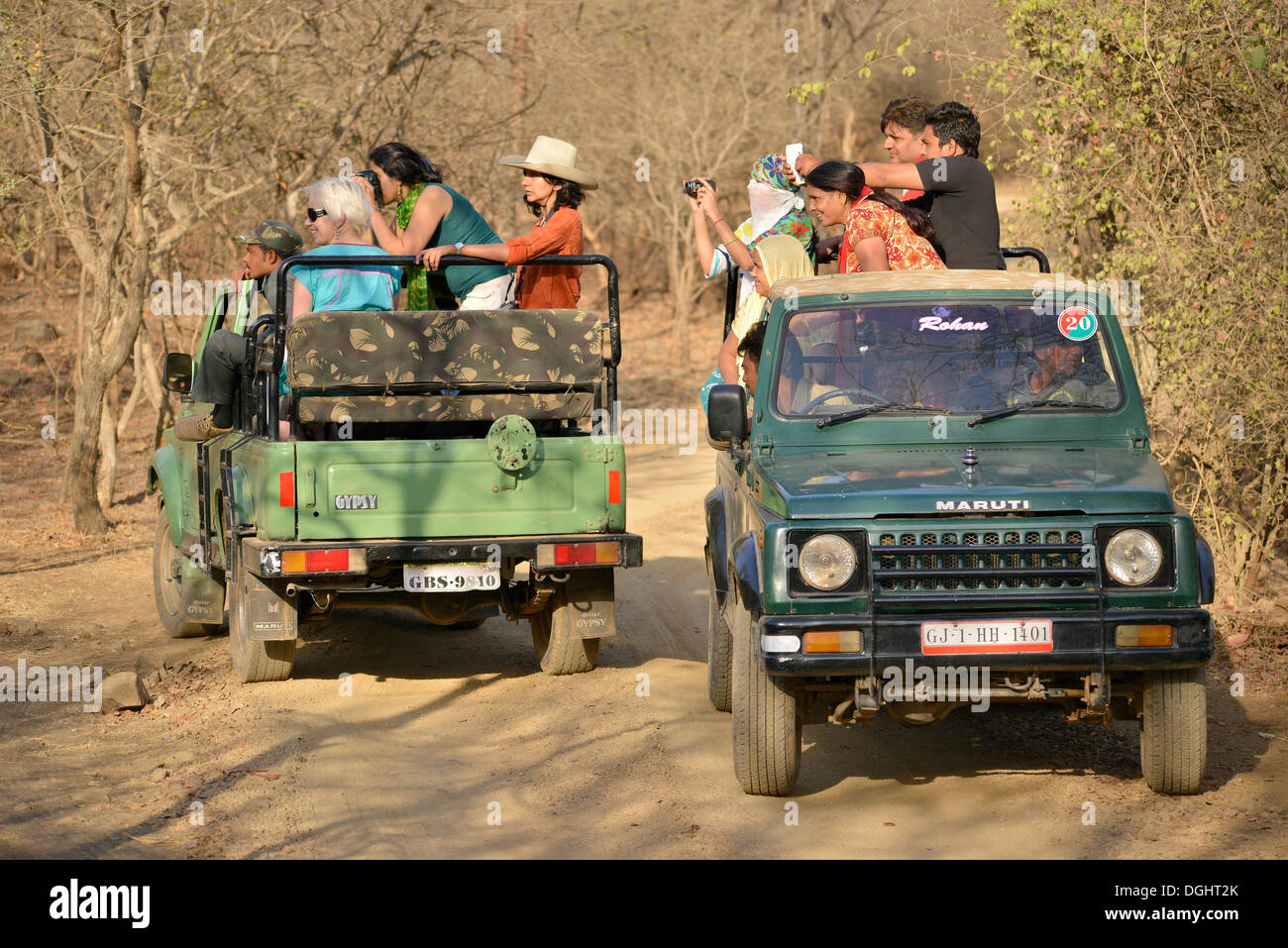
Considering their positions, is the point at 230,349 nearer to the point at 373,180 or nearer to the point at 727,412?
the point at 373,180

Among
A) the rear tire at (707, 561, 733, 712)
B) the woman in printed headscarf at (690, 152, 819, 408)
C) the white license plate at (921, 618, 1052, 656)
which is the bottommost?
the rear tire at (707, 561, 733, 712)

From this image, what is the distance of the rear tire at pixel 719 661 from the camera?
6.90 m

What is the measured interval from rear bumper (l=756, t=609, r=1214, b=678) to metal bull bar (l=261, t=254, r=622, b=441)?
2452 mm

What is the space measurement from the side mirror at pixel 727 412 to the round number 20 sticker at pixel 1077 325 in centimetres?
134

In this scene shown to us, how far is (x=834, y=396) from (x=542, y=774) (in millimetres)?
1950

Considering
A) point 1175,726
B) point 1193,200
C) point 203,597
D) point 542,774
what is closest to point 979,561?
point 1175,726

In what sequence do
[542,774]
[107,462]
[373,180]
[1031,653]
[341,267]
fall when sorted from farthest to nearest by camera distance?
[107,462] → [373,180] → [341,267] → [542,774] → [1031,653]

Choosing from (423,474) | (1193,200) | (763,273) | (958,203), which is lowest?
(423,474)

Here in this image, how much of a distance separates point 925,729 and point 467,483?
2411 millimetres

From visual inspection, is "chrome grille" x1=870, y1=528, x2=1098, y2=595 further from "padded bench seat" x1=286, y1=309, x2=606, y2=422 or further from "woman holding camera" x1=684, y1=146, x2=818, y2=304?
"woman holding camera" x1=684, y1=146, x2=818, y2=304

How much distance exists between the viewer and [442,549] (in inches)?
274

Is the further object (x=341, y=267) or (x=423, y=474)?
(x=341, y=267)

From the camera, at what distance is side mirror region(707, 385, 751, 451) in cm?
582

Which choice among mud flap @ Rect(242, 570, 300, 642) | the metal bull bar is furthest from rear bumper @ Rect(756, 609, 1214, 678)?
mud flap @ Rect(242, 570, 300, 642)
